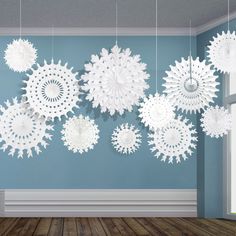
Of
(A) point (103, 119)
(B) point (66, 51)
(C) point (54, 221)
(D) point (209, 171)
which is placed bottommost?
(C) point (54, 221)

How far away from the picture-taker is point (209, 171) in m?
6.38

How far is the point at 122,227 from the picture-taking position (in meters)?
5.52

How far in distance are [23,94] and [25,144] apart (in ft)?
2.07

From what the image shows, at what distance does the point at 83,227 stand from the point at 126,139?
1.44 m

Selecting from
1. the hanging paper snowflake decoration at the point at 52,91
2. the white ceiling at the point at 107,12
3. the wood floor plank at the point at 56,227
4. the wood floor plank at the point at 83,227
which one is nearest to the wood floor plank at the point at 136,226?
the wood floor plank at the point at 83,227

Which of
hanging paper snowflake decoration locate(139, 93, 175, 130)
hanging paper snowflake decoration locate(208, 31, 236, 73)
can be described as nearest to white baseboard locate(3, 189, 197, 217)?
hanging paper snowflake decoration locate(139, 93, 175, 130)

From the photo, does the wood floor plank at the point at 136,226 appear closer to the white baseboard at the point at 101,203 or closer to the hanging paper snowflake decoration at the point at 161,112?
the white baseboard at the point at 101,203

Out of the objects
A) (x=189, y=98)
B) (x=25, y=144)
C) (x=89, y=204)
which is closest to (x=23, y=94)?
(x=25, y=144)

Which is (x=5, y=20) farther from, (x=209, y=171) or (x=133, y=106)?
(x=209, y=171)

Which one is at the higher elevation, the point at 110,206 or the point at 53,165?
the point at 53,165

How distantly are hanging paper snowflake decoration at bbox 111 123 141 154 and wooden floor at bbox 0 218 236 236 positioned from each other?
89cm

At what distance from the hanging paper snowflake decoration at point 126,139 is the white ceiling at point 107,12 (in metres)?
1.30

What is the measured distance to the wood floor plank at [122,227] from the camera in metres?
5.08

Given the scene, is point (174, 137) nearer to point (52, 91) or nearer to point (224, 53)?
point (52, 91)
